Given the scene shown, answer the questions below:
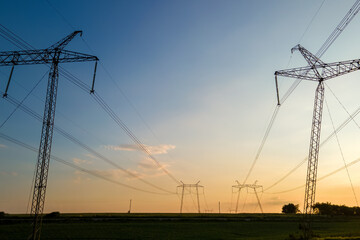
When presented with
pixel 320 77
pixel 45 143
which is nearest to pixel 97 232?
pixel 45 143

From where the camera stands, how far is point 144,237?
60469mm

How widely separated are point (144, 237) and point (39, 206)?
26.6 m

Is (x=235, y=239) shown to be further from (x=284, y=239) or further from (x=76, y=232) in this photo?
(x=76, y=232)

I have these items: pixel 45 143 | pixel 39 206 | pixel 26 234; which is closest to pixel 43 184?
pixel 39 206

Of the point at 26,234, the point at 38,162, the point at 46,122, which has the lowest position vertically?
the point at 26,234

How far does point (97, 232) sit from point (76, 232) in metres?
4.61

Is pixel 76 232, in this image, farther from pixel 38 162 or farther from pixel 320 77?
pixel 320 77

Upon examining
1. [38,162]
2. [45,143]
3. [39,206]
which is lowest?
[39,206]

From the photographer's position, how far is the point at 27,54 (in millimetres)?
45969

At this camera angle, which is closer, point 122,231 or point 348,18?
point 348,18

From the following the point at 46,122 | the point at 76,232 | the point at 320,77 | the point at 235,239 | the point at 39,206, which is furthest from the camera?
the point at 76,232

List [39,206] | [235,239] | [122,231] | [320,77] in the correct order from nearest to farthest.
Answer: [39,206] < [320,77] < [235,239] < [122,231]

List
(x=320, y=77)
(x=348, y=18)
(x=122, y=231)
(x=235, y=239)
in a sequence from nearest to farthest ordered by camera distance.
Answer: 1. (x=348, y=18)
2. (x=320, y=77)
3. (x=235, y=239)
4. (x=122, y=231)

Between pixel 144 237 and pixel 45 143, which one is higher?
pixel 45 143
